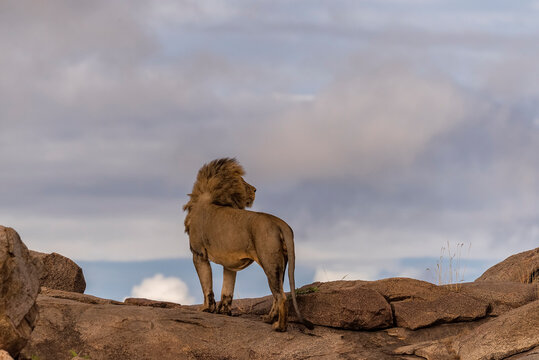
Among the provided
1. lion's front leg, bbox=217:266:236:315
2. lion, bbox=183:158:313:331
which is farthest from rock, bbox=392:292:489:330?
lion's front leg, bbox=217:266:236:315

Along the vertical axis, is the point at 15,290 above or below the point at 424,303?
below

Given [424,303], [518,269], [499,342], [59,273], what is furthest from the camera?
[518,269]

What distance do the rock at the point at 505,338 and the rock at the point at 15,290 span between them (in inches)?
221

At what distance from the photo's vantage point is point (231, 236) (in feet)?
35.2

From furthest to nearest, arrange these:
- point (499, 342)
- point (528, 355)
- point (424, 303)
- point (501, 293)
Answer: point (501, 293) → point (424, 303) → point (499, 342) → point (528, 355)

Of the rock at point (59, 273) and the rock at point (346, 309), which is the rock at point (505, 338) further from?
the rock at point (59, 273)

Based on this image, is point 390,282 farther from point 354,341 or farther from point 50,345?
point 50,345

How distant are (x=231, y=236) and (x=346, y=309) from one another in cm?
223

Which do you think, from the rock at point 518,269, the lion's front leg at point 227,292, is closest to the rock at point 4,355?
the lion's front leg at point 227,292

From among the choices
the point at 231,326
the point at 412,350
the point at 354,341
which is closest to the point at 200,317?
the point at 231,326

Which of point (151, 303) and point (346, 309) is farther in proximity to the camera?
point (151, 303)

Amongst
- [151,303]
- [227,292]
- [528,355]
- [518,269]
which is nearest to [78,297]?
[151,303]

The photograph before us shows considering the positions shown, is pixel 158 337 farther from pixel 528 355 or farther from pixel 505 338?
pixel 528 355

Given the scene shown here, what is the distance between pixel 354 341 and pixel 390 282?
77.6 inches
